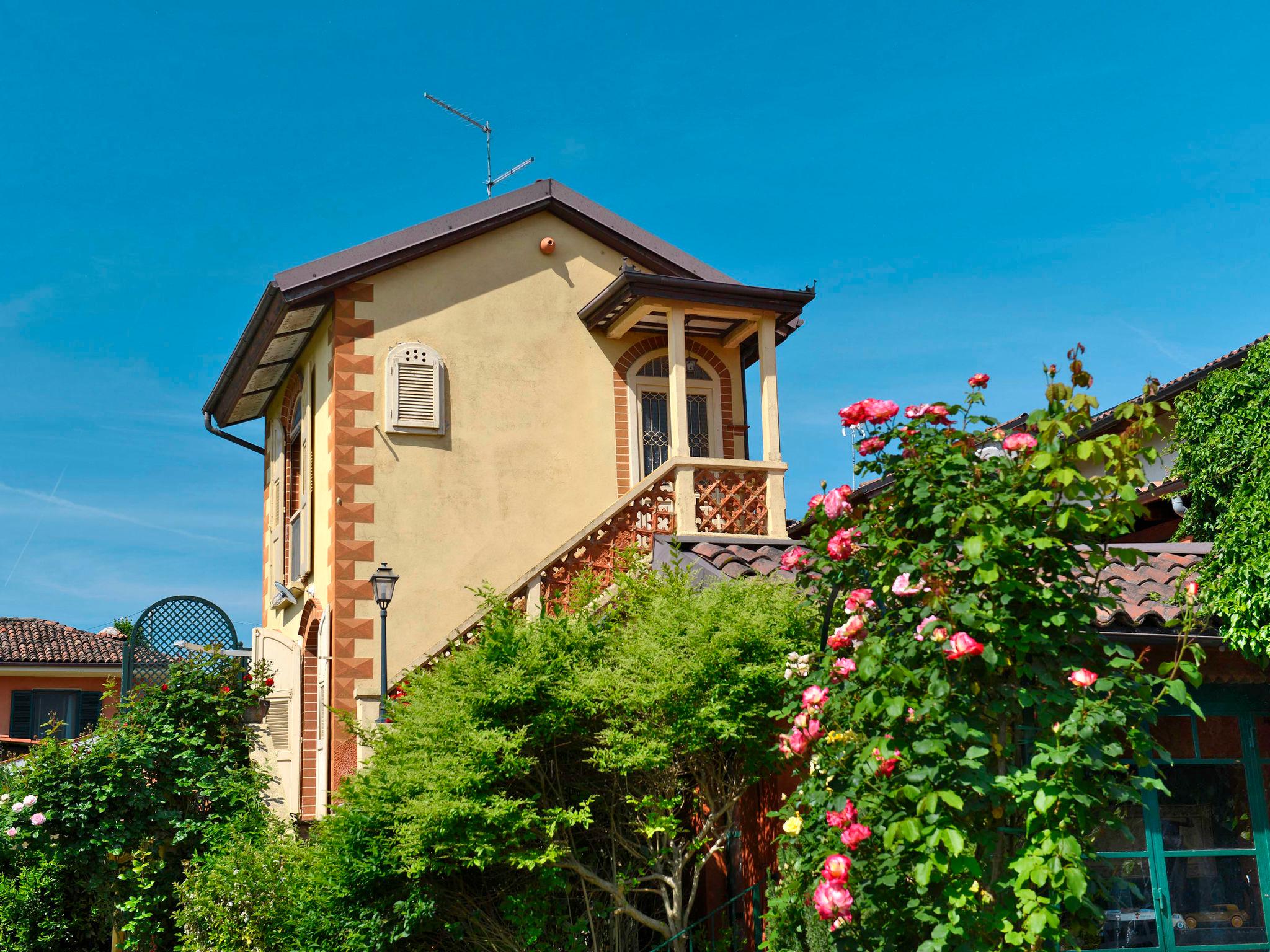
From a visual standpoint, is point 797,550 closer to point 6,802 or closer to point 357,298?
point 357,298

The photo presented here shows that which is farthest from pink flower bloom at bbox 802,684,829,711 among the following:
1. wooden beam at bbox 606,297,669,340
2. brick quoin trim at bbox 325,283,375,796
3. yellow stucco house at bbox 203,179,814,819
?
wooden beam at bbox 606,297,669,340

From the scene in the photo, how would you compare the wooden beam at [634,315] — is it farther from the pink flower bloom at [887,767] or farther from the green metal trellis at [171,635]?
the pink flower bloom at [887,767]

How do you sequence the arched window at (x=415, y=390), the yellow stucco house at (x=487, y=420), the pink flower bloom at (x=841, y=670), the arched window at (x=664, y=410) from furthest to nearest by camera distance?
the arched window at (x=664, y=410) < the arched window at (x=415, y=390) < the yellow stucco house at (x=487, y=420) < the pink flower bloom at (x=841, y=670)

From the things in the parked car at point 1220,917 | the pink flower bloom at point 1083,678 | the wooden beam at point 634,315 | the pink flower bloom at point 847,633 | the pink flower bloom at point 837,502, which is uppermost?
the wooden beam at point 634,315

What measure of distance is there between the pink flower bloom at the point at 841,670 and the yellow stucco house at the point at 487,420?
577 cm

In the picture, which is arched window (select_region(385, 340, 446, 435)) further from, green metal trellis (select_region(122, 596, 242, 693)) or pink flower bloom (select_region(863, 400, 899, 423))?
pink flower bloom (select_region(863, 400, 899, 423))

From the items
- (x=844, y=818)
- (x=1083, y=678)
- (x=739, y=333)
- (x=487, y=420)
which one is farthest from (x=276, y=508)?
(x=1083, y=678)

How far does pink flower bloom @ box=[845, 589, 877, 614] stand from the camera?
226 inches

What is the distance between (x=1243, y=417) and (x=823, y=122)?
6.27 meters

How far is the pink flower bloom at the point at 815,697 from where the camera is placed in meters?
5.77

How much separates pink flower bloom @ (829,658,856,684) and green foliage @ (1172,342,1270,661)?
8.30 feet

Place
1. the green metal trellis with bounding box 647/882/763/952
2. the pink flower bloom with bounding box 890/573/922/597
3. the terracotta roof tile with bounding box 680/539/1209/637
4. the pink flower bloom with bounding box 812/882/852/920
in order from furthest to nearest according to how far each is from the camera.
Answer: the green metal trellis with bounding box 647/882/763/952, the terracotta roof tile with bounding box 680/539/1209/637, the pink flower bloom with bounding box 890/573/922/597, the pink flower bloom with bounding box 812/882/852/920

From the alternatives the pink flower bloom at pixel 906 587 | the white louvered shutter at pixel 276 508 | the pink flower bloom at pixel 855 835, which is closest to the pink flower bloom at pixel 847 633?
the pink flower bloom at pixel 906 587

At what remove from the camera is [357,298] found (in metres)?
13.5
